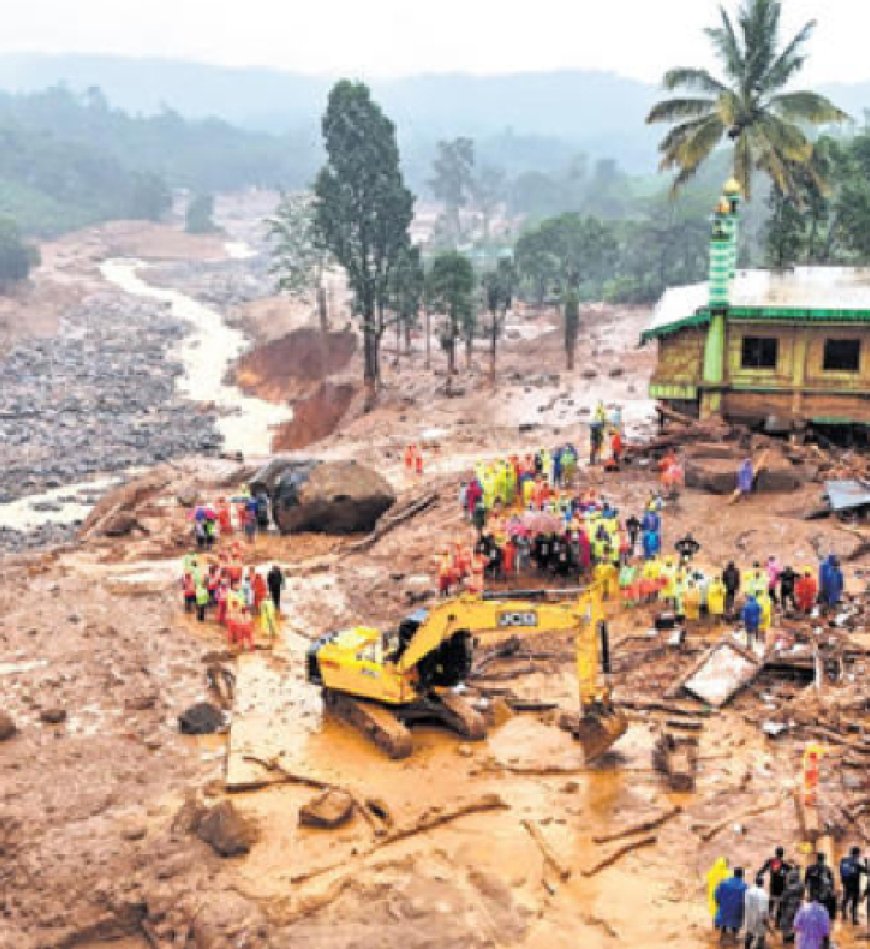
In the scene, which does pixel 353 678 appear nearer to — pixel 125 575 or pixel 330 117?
pixel 125 575

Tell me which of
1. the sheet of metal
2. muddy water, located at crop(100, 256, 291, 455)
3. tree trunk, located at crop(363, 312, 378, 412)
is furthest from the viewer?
muddy water, located at crop(100, 256, 291, 455)

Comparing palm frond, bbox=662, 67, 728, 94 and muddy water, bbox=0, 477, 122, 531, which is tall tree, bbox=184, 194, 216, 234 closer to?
muddy water, bbox=0, 477, 122, 531

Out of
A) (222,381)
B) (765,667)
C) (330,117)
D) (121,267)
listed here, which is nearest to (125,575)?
(765,667)

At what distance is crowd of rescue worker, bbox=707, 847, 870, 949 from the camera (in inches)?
493

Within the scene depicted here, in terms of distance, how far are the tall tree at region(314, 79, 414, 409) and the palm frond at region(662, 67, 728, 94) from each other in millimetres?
14686

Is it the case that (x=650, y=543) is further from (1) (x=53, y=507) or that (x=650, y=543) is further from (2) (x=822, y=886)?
(1) (x=53, y=507)

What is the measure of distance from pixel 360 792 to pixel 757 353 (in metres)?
18.7

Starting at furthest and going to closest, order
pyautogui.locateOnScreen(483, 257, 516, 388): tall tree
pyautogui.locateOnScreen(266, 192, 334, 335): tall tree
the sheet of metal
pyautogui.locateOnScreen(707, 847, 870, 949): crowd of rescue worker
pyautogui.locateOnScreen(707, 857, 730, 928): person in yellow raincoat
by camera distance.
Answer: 1. pyautogui.locateOnScreen(266, 192, 334, 335): tall tree
2. pyautogui.locateOnScreen(483, 257, 516, 388): tall tree
3. the sheet of metal
4. pyautogui.locateOnScreen(707, 857, 730, 928): person in yellow raincoat
5. pyautogui.locateOnScreen(707, 847, 870, 949): crowd of rescue worker

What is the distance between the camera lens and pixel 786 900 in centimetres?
1312

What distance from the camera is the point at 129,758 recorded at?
18.3 meters

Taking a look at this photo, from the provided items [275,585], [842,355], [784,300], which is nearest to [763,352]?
[784,300]

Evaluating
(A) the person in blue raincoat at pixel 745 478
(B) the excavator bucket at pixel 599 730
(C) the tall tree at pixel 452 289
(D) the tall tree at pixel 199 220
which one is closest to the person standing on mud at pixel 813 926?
(B) the excavator bucket at pixel 599 730

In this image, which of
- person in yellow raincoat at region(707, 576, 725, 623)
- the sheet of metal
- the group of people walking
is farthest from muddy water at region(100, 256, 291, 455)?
person in yellow raincoat at region(707, 576, 725, 623)

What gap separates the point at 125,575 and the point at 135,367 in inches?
→ 1776
